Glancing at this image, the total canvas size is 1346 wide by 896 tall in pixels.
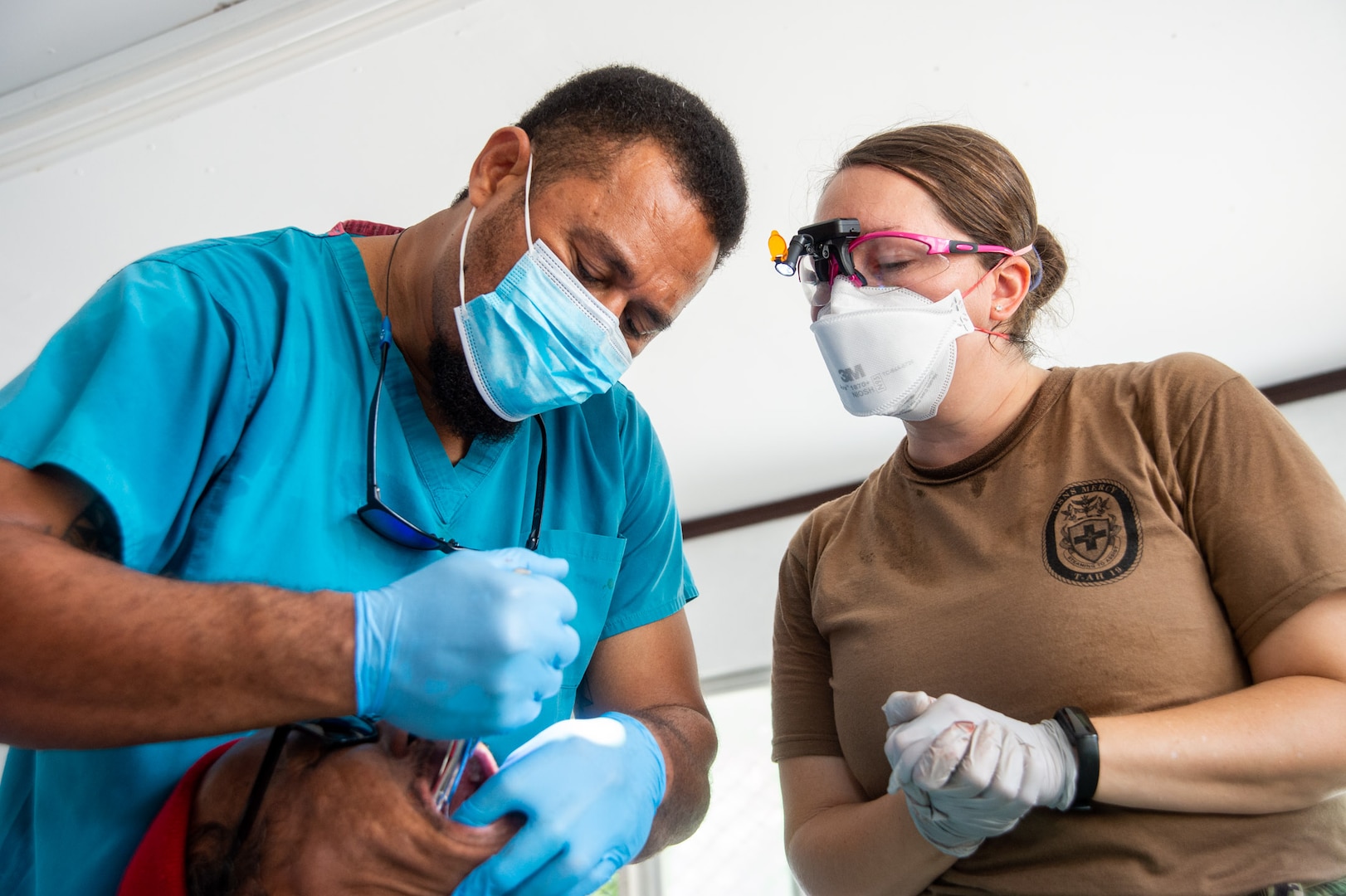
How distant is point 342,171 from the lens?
263cm

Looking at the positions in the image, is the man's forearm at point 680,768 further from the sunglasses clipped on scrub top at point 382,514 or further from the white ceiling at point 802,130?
the white ceiling at point 802,130

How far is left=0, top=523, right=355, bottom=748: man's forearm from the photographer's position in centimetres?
82

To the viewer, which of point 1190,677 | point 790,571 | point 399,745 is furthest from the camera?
point 790,571

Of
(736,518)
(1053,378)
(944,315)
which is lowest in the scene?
(736,518)

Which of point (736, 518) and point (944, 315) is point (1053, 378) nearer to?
point (944, 315)

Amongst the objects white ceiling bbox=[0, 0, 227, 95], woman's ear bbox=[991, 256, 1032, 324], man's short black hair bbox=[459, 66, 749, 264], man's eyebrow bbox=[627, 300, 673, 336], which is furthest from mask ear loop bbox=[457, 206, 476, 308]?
white ceiling bbox=[0, 0, 227, 95]

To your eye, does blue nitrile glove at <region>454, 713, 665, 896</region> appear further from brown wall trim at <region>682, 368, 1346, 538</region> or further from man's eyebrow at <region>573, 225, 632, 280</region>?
brown wall trim at <region>682, 368, 1346, 538</region>

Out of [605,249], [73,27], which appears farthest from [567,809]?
[73,27]

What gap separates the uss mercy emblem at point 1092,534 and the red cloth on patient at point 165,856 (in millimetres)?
1117

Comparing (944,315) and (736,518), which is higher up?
(944,315)

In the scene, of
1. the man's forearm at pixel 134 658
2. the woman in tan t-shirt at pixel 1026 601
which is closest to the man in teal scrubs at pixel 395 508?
the man's forearm at pixel 134 658

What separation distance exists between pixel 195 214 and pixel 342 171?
0.50 m

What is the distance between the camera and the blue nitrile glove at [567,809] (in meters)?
0.96

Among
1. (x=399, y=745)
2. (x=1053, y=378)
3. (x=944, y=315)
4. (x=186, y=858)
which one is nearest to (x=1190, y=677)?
(x=1053, y=378)
